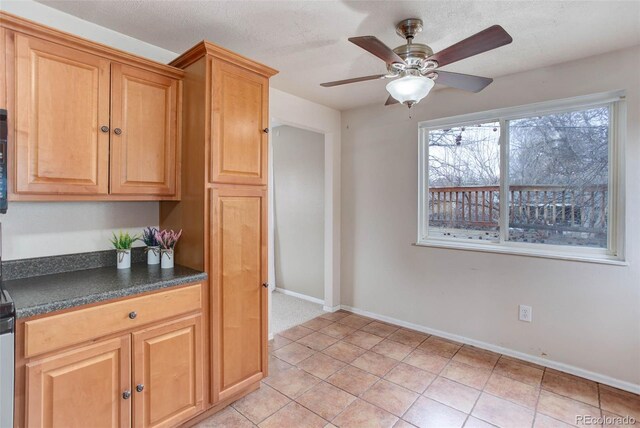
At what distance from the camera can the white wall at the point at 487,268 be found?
89.4 inches

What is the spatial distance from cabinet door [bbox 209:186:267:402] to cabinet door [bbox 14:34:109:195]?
A: 678 millimetres

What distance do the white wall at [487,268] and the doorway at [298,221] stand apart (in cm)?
45

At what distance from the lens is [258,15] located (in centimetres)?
185

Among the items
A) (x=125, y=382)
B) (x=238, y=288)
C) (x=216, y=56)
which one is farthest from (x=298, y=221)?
(x=125, y=382)

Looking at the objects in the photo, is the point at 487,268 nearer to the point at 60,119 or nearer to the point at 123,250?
the point at 123,250

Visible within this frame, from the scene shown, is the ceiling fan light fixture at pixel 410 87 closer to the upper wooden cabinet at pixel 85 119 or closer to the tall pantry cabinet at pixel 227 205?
the tall pantry cabinet at pixel 227 205

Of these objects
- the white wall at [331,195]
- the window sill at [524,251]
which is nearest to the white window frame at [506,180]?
the window sill at [524,251]

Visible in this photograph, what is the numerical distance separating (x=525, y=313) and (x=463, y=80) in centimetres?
199

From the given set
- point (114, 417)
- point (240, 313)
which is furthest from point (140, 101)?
point (114, 417)

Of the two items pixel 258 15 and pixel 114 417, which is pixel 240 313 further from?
pixel 258 15

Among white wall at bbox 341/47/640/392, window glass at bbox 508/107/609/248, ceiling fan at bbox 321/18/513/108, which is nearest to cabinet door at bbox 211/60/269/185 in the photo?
ceiling fan at bbox 321/18/513/108

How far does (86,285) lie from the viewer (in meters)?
1.61

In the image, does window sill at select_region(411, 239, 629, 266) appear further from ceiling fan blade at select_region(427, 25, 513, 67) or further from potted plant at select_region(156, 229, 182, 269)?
potted plant at select_region(156, 229, 182, 269)

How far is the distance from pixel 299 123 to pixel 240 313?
2.10 metres
